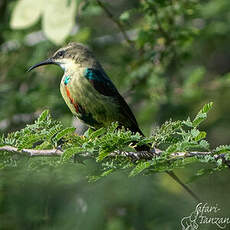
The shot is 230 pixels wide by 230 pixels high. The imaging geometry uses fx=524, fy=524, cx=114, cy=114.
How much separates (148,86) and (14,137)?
3.31 metres

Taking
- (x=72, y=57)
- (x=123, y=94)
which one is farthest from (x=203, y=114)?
(x=123, y=94)

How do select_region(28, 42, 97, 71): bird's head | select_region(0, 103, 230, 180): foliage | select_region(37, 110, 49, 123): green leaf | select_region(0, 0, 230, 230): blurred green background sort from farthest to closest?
select_region(28, 42, 97, 71): bird's head < select_region(0, 0, 230, 230): blurred green background < select_region(37, 110, 49, 123): green leaf < select_region(0, 103, 230, 180): foliage

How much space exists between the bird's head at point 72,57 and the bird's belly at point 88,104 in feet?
1.27

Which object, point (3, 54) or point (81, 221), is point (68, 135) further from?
point (3, 54)

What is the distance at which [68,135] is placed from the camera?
380 cm

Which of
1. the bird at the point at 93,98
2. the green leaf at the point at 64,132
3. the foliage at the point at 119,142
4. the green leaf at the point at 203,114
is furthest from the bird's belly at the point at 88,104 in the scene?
the green leaf at the point at 203,114

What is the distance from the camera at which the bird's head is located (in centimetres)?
607

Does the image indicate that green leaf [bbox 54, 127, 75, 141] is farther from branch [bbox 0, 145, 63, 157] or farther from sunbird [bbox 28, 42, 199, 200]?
sunbird [bbox 28, 42, 199, 200]

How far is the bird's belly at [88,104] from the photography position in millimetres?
5625

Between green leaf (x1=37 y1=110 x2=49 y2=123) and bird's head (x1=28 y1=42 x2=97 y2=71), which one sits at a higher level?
bird's head (x1=28 y1=42 x2=97 y2=71)

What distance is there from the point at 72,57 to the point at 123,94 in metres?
1.14

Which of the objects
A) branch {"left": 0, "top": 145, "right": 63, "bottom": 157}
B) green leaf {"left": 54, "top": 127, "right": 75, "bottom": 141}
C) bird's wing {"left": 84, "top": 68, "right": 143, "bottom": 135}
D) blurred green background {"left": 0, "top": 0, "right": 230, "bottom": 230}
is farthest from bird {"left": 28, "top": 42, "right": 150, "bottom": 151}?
green leaf {"left": 54, "top": 127, "right": 75, "bottom": 141}

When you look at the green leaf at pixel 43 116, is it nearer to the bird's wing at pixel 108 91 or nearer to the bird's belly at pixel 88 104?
the bird's belly at pixel 88 104

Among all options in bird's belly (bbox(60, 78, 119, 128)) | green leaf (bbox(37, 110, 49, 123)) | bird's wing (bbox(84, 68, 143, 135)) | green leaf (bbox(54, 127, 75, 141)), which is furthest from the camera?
bird's wing (bbox(84, 68, 143, 135))
